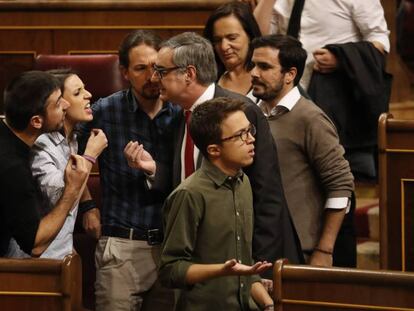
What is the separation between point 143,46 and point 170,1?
1.61 metres

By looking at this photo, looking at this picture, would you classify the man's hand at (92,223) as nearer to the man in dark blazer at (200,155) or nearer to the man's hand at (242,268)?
the man in dark blazer at (200,155)

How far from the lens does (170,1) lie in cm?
516

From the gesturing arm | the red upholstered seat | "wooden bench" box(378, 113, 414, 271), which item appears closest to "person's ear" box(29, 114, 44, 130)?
the gesturing arm

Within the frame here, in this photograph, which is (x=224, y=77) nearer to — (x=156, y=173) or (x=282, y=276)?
(x=156, y=173)

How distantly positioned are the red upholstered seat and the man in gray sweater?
3.38 ft

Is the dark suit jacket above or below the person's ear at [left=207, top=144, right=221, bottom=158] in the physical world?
below

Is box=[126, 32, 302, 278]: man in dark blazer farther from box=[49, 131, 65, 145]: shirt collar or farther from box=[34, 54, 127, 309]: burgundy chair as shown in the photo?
box=[34, 54, 127, 309]: burgundy chair

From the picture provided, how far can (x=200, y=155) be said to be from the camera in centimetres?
325

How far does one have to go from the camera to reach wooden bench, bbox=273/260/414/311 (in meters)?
2.79

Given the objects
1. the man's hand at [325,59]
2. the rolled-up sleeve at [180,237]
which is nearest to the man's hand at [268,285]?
the rolled-up sleeve at [180,237]

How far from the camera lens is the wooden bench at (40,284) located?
295 centimetres

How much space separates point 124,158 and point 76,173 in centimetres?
32

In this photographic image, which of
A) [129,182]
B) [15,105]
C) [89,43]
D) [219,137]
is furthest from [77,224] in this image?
[89,43]

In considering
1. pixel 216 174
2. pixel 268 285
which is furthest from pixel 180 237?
pixel 268 285
